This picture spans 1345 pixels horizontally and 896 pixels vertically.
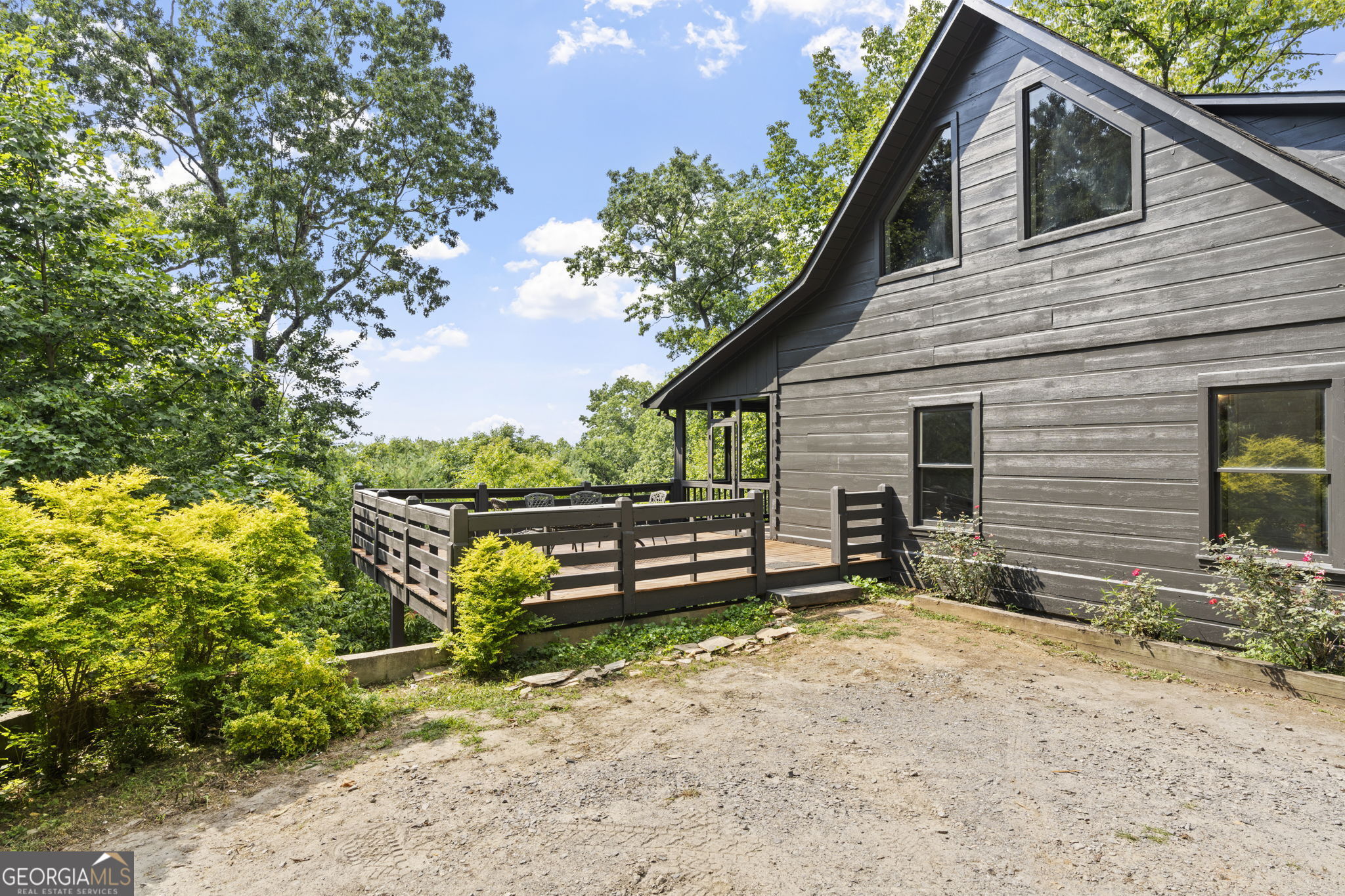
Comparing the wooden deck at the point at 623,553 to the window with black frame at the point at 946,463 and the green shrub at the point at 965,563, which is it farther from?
the green shrub at the point at 965,563

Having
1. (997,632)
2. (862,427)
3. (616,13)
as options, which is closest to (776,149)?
(616,13)

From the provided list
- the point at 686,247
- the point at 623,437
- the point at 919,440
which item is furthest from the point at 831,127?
the point at 623,437

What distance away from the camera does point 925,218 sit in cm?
907

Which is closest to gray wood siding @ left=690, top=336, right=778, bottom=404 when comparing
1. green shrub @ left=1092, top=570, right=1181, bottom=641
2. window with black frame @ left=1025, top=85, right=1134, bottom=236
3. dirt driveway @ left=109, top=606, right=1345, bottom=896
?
window with black frame @ left=1025, top=85, right=1134, bottom=236

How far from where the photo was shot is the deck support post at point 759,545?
797 centimetres

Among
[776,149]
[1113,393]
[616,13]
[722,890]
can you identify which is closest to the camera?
[722,890]

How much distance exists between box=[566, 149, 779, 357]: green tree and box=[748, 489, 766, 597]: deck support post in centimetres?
2158

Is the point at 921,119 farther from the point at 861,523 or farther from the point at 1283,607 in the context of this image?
the point at 1283,607

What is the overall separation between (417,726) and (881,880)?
3.37 meters

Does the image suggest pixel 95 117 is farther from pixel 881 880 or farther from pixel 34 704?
pixel 881 880

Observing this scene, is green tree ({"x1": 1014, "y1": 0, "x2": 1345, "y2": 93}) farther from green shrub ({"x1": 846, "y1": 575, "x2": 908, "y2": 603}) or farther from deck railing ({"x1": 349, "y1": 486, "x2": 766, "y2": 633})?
deck railing ({"x1": 349, "y1": 486, "x2": 766, "y2": 633})

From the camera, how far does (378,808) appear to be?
3.55m

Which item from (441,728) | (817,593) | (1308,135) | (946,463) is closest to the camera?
(441,728)

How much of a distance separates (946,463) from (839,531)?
173 cm
